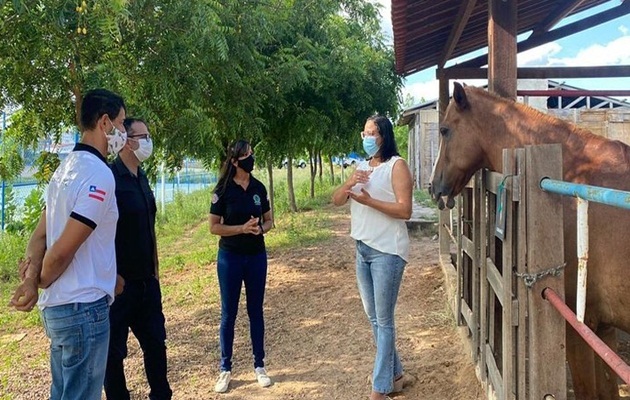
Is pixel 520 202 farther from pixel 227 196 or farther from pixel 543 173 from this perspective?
pixel 227 196

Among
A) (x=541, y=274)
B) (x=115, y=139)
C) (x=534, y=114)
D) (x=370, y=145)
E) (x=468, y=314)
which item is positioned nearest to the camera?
(x=541, y=274)

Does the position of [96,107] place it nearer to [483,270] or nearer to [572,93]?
[483,270]

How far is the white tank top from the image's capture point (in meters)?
3.35

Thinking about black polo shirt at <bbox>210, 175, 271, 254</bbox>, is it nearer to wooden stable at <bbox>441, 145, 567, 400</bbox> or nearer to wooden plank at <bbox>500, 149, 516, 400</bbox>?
wooden stable at <bbox>441, 145, 567, 400</bbox>

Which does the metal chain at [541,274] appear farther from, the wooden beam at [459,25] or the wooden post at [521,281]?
the wooden beam at [459,25]

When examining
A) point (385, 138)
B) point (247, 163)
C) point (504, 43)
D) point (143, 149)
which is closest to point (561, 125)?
point (504, 43)

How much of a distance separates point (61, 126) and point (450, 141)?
339cm

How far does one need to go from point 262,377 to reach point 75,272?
2225 millimetres

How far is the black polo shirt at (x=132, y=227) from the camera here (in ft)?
9.91

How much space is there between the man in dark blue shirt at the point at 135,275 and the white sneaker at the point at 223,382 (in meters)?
0.72

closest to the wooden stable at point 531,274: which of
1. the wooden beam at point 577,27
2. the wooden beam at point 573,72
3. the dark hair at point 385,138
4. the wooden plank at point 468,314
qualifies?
the dark hair at point 385,138

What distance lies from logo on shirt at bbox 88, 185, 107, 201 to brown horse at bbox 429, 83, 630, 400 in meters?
1.94

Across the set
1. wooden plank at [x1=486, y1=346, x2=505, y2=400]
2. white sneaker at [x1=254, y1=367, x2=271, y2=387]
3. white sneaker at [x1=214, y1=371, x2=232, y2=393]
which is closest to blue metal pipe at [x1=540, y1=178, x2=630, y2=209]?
wooden plank at [x1=486, y1=346, x2=505, y2=400]

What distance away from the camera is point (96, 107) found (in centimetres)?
239
